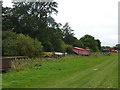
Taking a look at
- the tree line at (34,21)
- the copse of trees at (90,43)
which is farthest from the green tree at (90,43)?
the tree line at (34,21)

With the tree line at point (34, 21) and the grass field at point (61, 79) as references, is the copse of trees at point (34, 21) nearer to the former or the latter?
the tree line at point (34, 21)

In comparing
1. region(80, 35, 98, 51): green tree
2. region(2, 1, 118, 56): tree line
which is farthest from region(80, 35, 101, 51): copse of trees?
region(2, 1, 118, 56): tree line

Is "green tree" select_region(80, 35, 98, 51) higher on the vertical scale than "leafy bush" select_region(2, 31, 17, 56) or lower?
higher

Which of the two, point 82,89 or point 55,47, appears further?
point 55,47

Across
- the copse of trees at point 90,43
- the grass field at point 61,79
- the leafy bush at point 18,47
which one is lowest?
the grass field at point 61,79

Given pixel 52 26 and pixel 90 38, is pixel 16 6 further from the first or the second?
pixel 90 38

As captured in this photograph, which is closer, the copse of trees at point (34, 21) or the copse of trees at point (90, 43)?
the copse of trees at point (34, 21)

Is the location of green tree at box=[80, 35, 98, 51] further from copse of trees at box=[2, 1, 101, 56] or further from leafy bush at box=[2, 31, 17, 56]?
leafy bush at box=[2, 31, 17, 56]

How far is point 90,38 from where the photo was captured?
13838 cm

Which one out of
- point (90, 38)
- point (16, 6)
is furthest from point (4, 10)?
point (90, 38)

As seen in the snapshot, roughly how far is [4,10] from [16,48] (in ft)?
73.3

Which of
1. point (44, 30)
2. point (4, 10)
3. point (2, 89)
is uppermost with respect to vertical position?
point (4, 10)

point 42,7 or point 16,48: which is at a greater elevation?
point 42,7

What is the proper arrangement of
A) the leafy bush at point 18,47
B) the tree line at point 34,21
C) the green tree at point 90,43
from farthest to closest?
the green tree at point 90,43
the tree line at point 34,21
the leafy bush at point 18,47
